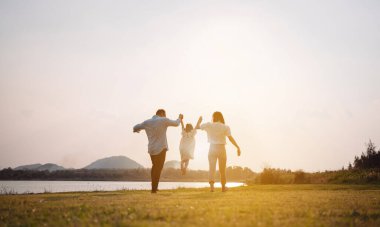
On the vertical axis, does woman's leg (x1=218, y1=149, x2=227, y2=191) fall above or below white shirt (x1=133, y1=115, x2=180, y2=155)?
below

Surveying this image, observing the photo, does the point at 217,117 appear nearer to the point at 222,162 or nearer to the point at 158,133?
the point at 222,162

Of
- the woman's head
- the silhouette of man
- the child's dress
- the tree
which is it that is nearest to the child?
the child's dress

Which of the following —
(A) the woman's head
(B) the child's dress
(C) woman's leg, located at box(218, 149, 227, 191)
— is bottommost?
(C) woman's leg, located at box(218, 149, 227, 191)

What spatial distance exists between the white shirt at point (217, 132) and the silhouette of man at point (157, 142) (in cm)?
143

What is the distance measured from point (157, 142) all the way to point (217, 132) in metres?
2.54

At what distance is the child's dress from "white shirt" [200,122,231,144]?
5427 millimetres

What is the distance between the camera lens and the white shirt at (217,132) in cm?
1677

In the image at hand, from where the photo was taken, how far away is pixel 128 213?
8234 mm

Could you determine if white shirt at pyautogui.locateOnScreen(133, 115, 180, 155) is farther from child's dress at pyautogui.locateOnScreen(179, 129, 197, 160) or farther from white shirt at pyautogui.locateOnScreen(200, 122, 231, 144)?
child's dress at pyautogui.locateOnScreen(179, 129, 197, 160)

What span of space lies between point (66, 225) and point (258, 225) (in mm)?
3307

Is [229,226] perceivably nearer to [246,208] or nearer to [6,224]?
[246,208]

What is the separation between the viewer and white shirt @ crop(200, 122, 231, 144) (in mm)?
16766

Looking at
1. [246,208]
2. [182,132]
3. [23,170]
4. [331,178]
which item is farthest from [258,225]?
[23,170]

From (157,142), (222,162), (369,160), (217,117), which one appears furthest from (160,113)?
(369,160)
